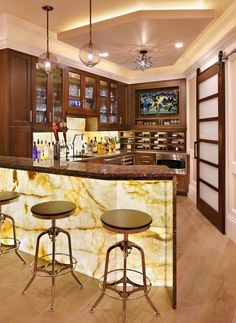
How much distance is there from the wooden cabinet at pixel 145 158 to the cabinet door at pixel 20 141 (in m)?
3.09

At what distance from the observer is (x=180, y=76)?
623 centimetres

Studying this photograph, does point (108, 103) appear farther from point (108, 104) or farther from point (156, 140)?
point (156, 140)

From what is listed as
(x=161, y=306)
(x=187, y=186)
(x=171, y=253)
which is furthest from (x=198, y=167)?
(x=161, y=306)

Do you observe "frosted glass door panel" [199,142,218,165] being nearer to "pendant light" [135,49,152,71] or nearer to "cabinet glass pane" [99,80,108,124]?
"pendant light" [135,49,152,71]

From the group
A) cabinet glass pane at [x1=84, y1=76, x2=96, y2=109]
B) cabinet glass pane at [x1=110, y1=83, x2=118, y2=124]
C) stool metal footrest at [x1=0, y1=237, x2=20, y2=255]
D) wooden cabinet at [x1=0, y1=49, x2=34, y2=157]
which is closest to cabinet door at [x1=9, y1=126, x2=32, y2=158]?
wooden cabinet at [x1=0, y1=49, x2=34, y2=157]

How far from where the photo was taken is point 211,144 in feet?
14.5

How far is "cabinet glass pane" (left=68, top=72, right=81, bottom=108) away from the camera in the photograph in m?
5.09

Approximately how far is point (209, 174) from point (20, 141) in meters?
3.01

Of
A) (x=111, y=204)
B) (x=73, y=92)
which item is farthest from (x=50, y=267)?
(x=73, y=92)

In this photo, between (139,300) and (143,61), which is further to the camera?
(143,61)

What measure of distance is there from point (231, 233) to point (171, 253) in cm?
164

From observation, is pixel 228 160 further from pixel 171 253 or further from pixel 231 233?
pixel 171 253

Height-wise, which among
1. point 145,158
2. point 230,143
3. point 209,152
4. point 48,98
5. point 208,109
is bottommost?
point 145,158

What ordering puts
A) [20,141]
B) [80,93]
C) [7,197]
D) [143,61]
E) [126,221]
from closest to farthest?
[126,221]
[7,197]
[20,141]
[143,61]
[80,93]
